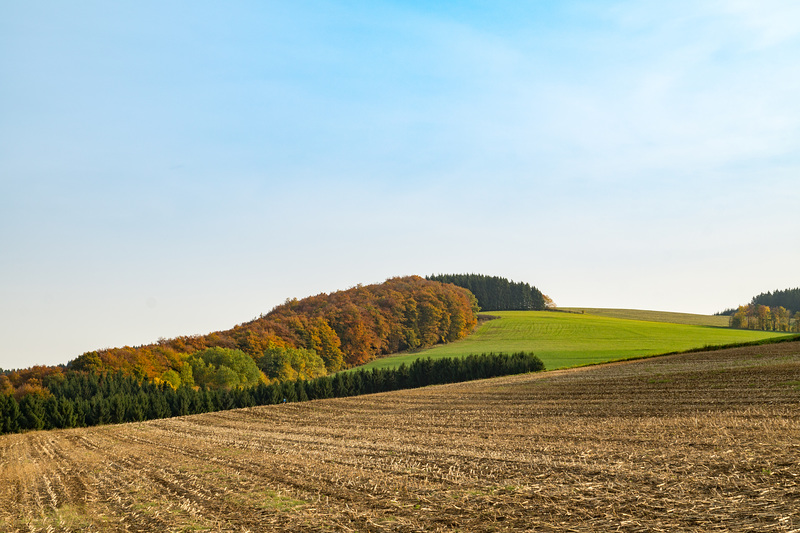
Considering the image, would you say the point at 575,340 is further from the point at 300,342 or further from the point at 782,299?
the point at 782,299

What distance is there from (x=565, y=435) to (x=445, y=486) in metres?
9.28

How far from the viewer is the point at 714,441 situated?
54.3 ft

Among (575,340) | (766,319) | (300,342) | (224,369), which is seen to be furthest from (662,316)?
(224,369)

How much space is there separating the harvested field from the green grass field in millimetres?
Answer: 44832

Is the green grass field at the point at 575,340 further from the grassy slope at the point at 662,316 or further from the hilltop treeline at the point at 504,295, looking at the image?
the hilltop treeline at the point at 504,295

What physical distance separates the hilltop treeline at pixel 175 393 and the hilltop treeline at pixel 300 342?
431 cm

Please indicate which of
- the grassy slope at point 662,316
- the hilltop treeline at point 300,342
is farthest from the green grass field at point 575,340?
the grassy slope at point 662,316

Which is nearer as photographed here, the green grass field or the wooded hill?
the green grass field

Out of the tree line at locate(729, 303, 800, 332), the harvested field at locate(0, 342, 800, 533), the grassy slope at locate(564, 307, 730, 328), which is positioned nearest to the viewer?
the harvested field at locate(0, 342, 800, 533)

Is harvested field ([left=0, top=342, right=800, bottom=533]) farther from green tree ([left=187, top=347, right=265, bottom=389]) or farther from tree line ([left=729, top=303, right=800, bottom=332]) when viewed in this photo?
tree line ([left=729, top=303, right=800, bottom=332])

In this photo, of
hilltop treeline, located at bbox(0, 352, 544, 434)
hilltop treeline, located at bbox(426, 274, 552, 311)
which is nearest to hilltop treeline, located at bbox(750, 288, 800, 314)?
hilltop treeline, located at bbox(426, 274, 552, 311)

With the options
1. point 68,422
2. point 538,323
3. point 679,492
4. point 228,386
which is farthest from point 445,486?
point 538,323

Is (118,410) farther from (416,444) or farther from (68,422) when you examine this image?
(416,444)

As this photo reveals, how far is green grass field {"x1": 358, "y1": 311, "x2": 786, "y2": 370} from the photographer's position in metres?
79.6
